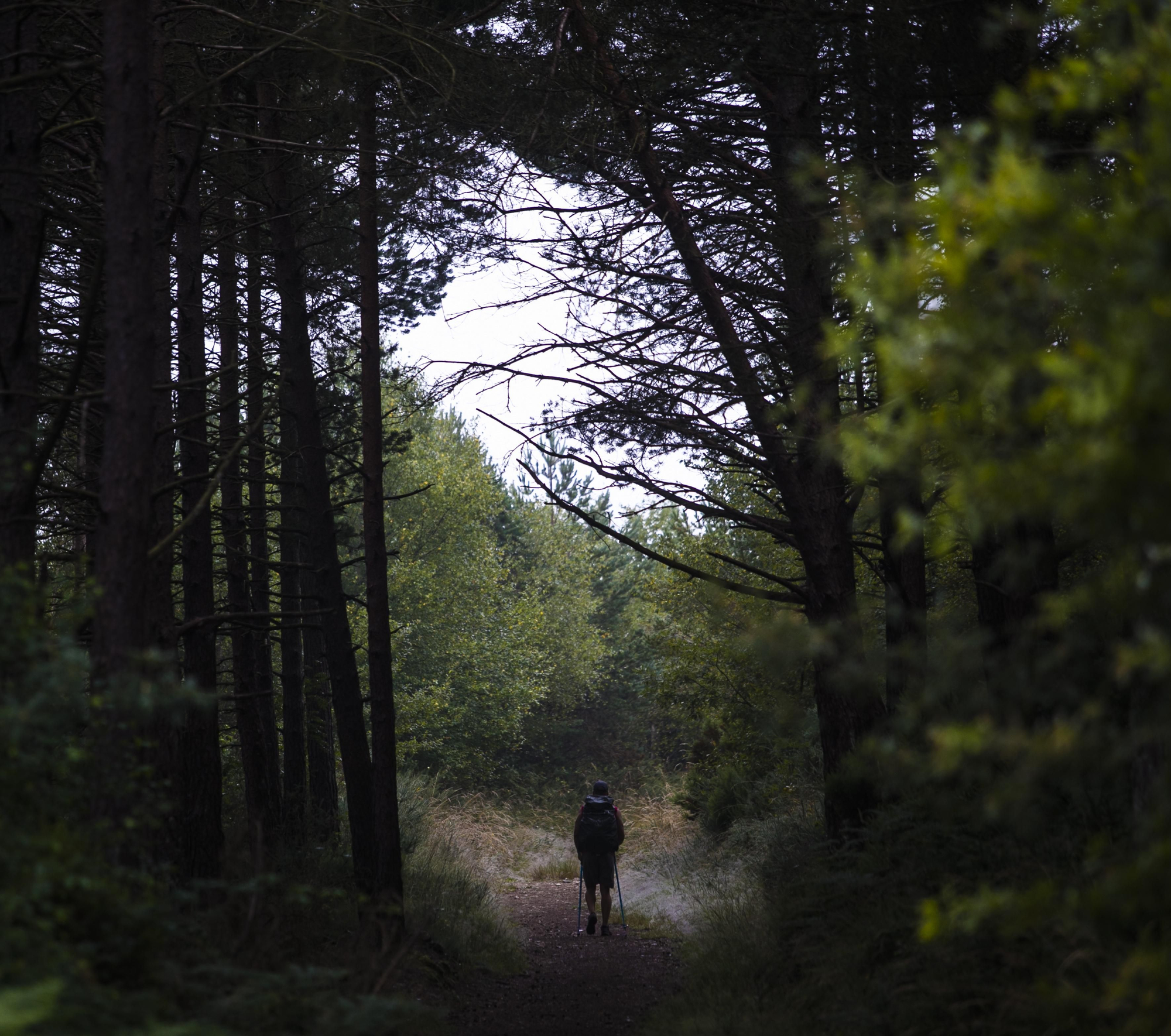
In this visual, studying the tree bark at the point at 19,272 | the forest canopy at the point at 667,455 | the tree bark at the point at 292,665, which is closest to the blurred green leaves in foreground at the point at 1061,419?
the forest canopy at the point at 667,455

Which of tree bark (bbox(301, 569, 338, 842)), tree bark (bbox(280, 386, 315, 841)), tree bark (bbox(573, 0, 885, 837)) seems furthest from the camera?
tree bark (bbox(280, 386, 315, 841))

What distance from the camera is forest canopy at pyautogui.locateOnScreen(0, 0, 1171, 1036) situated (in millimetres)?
2480

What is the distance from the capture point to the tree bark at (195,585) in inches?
293

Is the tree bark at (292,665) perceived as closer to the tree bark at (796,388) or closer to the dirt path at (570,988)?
the dirt path at (570,988)

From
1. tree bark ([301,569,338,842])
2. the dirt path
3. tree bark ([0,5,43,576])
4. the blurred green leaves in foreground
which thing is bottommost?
the dirt path

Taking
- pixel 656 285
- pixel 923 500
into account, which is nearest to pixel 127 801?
pixel 656 285

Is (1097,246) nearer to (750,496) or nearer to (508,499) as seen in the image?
(750,496)

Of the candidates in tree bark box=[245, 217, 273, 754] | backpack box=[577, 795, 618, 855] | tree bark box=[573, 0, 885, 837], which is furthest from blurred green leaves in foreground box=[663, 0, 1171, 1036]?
backpack box=[577, 795, 618, 855]

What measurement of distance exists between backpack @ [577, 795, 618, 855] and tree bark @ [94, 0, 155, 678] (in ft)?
32.8

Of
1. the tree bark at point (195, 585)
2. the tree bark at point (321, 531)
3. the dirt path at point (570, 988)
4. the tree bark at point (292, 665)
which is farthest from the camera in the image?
the tree bark at point (292, 665)

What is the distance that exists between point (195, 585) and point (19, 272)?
356 cm

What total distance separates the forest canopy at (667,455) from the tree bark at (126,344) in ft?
0.07

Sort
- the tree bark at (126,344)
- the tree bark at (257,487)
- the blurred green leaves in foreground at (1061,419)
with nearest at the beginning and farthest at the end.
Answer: the blurred green leaves in foreground at (1061,419), the tree bark at (126,344), the tree bark at (257,487)

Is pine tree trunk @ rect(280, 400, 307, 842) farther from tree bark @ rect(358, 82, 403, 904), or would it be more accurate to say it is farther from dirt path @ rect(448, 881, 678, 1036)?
dirt path @ rect(448, 881, 678, 1036)
